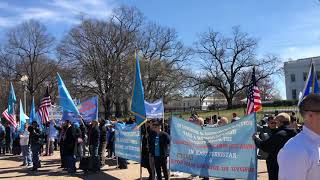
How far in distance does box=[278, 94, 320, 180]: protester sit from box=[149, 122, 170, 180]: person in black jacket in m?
9.19

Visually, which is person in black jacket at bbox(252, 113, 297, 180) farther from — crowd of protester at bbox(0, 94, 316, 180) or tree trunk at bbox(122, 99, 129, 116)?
tree trunk at bbox(122, 99, 129, 116)

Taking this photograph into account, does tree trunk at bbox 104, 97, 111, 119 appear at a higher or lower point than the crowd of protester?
higher

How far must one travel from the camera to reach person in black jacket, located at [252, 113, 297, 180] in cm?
746

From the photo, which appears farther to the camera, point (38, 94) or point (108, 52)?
point (38, 94)

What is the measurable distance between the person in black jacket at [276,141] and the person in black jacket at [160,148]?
4.44m

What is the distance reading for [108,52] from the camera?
66.8m

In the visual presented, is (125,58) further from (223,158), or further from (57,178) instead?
(223,158)

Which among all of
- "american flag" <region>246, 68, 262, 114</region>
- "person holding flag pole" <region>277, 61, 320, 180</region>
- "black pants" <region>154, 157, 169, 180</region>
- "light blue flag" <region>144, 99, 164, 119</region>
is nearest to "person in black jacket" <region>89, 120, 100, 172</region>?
"light blue flag" <region>144, 99, 164, 119</region>

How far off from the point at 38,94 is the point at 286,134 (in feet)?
250

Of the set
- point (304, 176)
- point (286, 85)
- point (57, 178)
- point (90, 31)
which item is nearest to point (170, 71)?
point (90, 31)

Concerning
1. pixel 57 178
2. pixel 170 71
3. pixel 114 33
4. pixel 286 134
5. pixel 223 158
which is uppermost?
pixel 114 33

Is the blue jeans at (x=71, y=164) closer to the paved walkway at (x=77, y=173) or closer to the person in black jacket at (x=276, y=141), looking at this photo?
the paved walkway at (x=77, y=173)

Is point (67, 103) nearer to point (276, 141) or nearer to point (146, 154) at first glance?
point (146, 154)

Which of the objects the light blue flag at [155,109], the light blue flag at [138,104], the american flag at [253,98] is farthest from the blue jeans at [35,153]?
the american flag at [253,98]
